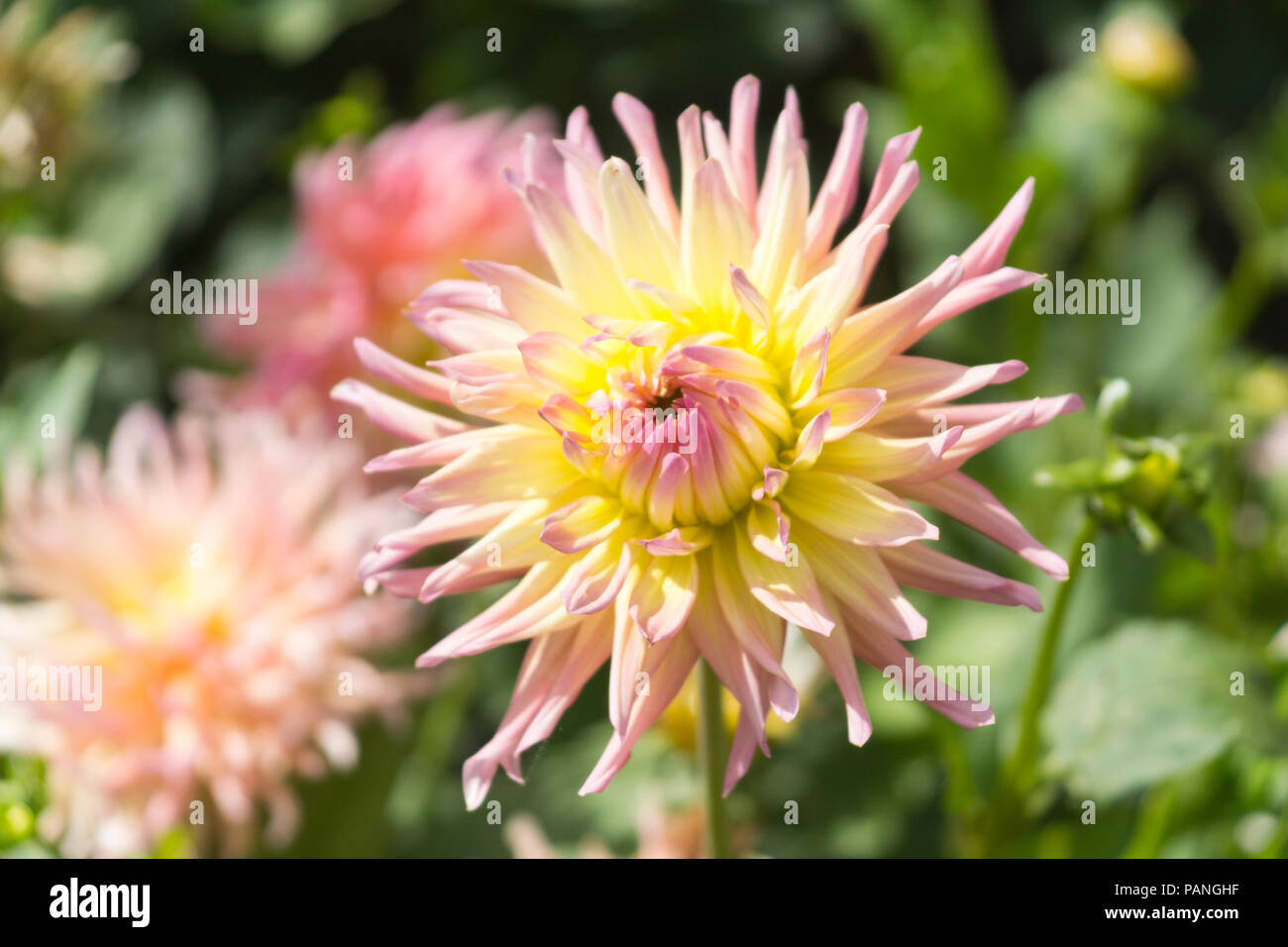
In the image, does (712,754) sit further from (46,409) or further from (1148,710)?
(46,409)

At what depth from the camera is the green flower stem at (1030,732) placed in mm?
724

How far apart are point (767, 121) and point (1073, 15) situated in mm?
437

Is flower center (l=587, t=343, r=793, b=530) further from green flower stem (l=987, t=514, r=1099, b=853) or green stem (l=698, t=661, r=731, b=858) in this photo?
green flower stem (l=987, t=514, r=1099, b=853)

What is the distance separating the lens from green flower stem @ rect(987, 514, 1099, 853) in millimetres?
724

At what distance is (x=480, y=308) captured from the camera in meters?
0.67

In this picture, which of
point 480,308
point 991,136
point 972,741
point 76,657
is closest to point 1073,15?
point 991,136

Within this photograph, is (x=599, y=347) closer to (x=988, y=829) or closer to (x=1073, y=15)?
(x=988, y=829)

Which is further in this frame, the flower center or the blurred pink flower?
the blurred pink flower

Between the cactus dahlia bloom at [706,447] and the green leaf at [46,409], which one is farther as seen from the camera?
the green leaf at [46,409]

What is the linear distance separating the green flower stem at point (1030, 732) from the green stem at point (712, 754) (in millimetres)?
215

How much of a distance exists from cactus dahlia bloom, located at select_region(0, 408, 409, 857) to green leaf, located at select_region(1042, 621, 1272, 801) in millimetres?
534

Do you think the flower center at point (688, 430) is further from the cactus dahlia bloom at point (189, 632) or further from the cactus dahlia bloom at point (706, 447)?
the cactus dahlia bloom at point (189, 632)

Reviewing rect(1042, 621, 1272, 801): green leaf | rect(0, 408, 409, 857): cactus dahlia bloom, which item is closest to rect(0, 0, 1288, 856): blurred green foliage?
rect(1042, 621, 1272, 801): green leaf

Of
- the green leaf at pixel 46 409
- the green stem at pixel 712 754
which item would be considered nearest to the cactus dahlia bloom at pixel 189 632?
the green leaf at pixel 46 409
